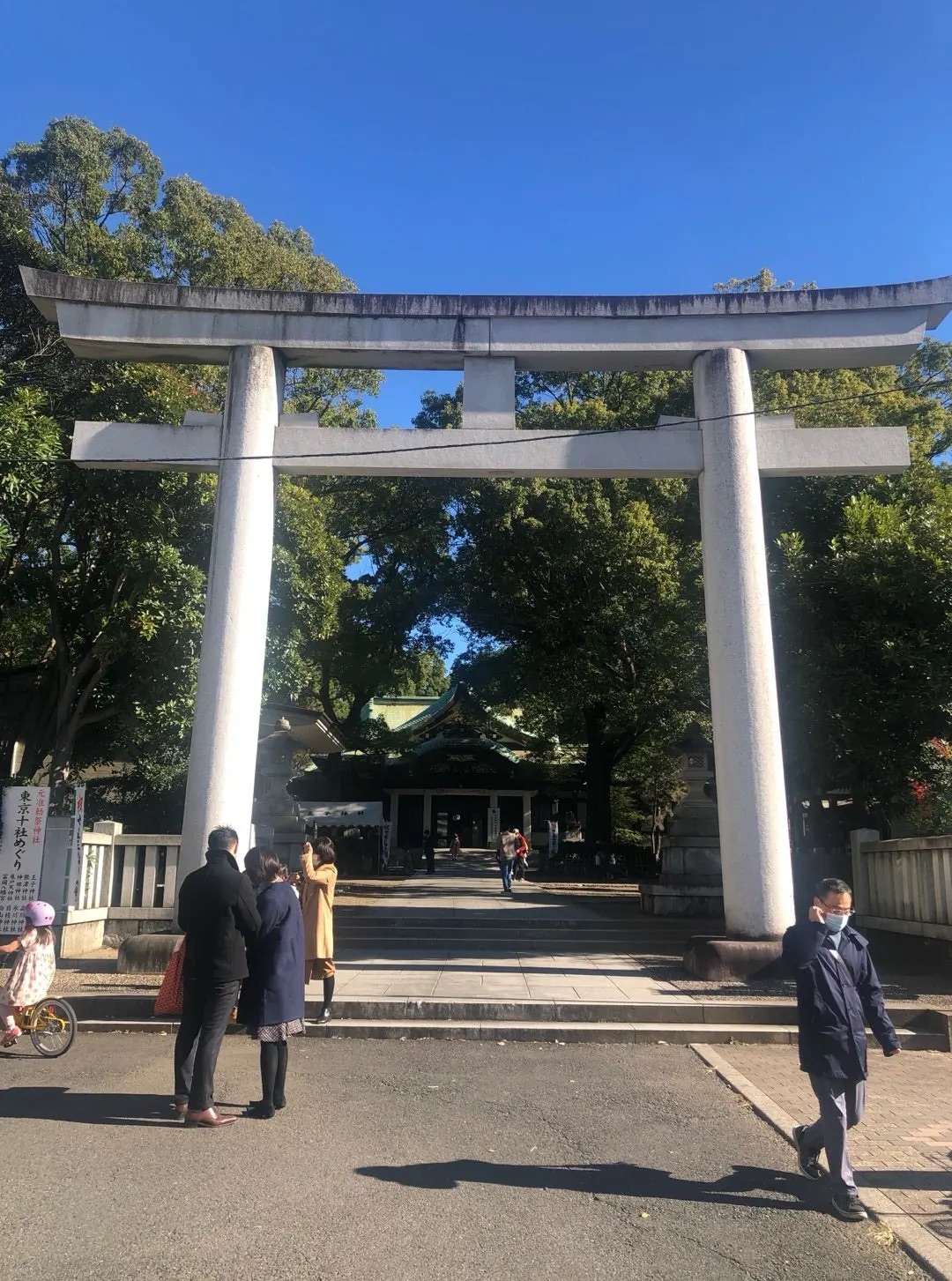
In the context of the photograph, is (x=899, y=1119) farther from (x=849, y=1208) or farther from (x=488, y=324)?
(x=488, y=324)

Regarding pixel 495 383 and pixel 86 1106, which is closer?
pixel 86 1106

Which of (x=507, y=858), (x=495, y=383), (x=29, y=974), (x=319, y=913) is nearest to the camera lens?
(x=29, y=974)

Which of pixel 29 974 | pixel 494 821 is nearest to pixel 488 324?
pixel 29 974

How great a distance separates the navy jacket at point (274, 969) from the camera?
5133 mm

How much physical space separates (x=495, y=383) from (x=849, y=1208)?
8643 millimetres

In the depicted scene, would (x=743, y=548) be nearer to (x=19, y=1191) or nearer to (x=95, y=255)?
(x=19, y=1191)

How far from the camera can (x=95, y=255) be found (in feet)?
53.7

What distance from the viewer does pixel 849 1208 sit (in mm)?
3893

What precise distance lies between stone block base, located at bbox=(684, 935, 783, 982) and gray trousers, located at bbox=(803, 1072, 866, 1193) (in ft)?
15.9

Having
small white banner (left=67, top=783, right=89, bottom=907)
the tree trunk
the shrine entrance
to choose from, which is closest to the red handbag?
small white banner (left=67, top=783, right=89, bottom=907)

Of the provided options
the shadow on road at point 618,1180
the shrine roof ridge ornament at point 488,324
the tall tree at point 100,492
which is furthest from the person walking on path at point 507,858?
the shadow on road at point 618,1180

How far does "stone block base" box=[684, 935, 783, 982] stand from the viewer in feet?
29.3

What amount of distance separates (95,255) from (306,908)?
46.2 ft

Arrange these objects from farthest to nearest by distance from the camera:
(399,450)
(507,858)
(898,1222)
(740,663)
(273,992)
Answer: (507,858)
(399,450)
(740,663)
(273,992)
(898,1222)
